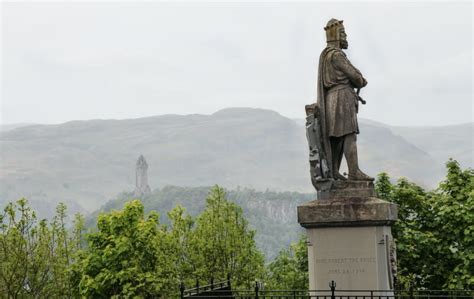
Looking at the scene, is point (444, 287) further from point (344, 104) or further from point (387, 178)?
point (344, 104)

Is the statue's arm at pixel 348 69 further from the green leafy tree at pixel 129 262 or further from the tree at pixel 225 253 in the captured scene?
the green leafy tree at pixel 129 262

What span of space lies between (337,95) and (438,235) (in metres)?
9.24

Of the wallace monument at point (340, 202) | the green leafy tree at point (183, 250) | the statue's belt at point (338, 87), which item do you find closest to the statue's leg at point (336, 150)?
the wallace monument at point (340, 202)

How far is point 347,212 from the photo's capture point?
1315 cm

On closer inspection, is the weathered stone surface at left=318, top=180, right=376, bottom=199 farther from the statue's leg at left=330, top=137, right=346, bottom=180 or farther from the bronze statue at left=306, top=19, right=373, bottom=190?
the statue's leg at left=330, top=137, right=346, bottom=180

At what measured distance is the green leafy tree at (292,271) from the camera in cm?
2489

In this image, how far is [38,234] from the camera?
2794 centimetres

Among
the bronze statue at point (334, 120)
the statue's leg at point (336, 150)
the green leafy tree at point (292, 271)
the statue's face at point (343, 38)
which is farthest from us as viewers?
the green leafy tree at point (292, 271)

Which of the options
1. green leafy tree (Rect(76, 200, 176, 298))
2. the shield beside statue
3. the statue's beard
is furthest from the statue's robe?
green leafy tree (Rect(76, 200, 176, 298))

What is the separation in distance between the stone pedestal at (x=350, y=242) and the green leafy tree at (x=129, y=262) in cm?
1311

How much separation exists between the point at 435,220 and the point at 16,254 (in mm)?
14979

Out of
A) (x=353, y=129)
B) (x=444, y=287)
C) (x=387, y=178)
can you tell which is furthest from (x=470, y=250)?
(x=353, y=129)

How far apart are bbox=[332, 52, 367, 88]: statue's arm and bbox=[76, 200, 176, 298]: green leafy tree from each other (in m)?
14.0

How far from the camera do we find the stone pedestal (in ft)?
42.7
